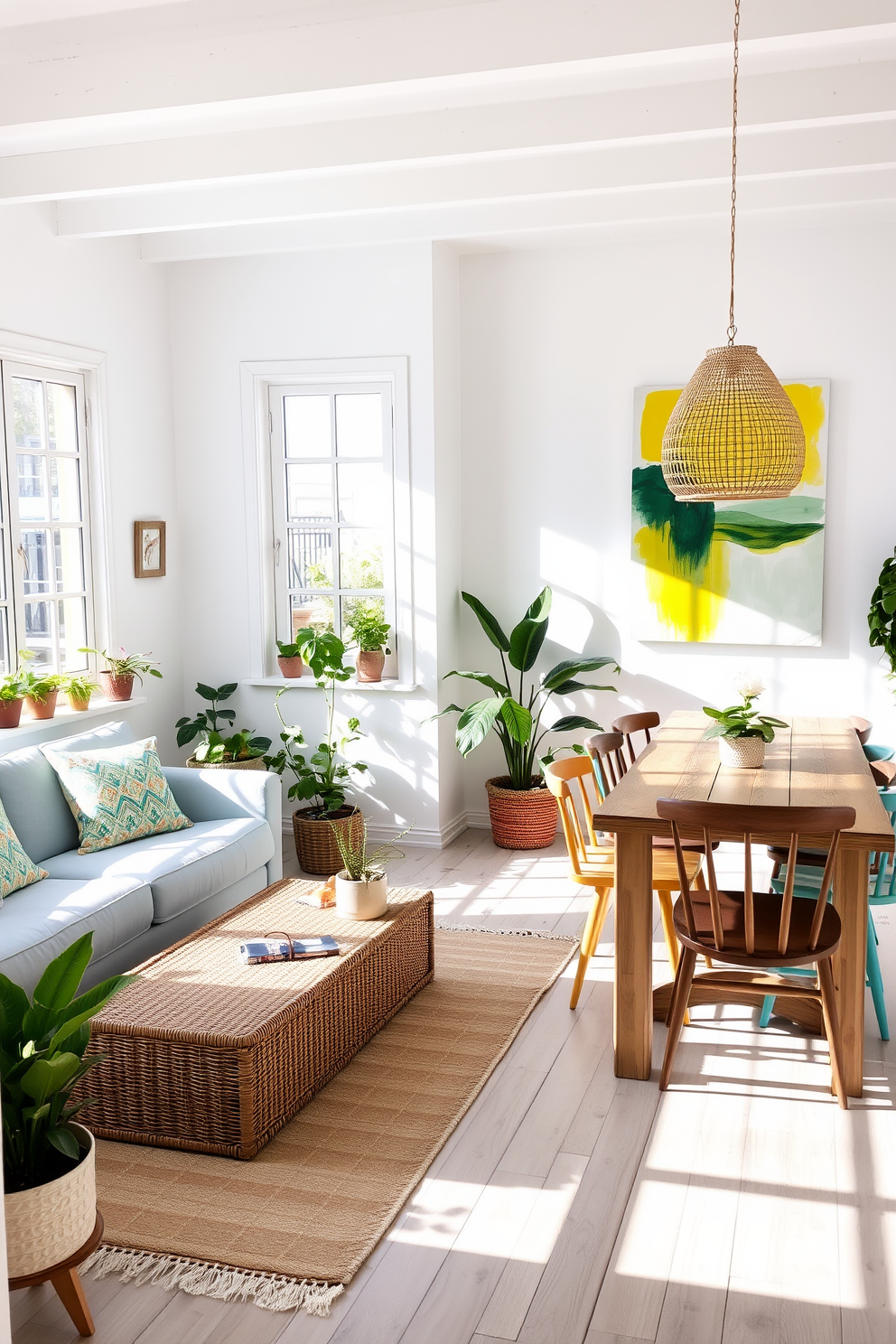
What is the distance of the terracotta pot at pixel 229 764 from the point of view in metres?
5.57

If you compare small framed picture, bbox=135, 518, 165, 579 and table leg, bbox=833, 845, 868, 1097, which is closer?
table leg, bbox=833, 845, 868, 1097

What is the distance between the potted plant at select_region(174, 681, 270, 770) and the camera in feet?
18.3

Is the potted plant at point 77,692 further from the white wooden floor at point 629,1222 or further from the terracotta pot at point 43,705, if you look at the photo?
the white wooden floor at point 629,1222

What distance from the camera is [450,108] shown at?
3.89 metres

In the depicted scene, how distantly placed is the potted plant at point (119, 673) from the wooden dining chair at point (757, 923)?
2953mm

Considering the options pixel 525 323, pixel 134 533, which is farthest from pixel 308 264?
pixel 134 533

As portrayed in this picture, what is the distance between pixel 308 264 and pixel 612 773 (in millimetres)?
3060

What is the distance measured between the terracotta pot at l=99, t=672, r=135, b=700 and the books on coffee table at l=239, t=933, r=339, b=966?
217cm

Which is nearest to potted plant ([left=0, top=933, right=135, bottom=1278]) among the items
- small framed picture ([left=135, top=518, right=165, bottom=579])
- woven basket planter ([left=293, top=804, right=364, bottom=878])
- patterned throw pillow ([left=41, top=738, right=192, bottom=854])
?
patterned throw pillow ([left=41, top=738, right=192, bottom=854])

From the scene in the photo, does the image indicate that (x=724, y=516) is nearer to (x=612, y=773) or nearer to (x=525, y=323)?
(x=525, y=323)

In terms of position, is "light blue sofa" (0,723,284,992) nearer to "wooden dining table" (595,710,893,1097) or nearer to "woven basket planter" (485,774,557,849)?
"woven basket planter" (485,774,557,849)

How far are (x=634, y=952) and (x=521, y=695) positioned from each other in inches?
106

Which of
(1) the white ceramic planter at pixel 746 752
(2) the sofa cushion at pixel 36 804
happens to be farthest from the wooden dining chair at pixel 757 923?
(2) the sofa cushion at pixel 36 804

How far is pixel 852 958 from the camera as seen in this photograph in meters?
3.22
